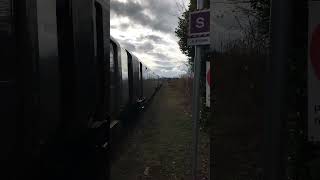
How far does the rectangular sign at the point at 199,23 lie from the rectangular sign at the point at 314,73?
14.9ft

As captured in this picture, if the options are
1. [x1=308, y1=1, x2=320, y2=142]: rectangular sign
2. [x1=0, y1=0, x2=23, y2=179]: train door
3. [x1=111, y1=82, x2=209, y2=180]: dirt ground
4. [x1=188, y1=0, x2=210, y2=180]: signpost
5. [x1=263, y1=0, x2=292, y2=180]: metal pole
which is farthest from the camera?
[x1=111, y1=82, x2=209, y2=180]: dirt ground

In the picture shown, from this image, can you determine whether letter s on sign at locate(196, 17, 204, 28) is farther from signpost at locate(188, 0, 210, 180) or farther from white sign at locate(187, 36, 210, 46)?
white sign at locate(187, 36, 210, 46)

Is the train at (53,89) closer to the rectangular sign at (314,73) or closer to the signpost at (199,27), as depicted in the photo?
the signpost at (199,27)

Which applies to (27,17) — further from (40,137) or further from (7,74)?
(40,137)

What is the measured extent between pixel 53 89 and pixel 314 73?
7.93 ft

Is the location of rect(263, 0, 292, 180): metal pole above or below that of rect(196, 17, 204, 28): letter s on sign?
below

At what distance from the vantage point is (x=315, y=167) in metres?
4.18

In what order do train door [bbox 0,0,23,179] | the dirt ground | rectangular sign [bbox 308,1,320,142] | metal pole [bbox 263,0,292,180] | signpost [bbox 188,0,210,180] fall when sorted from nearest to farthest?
metal pole [bbox 263,0,292,180], train door [bbox 0,0,23,179], rectangular sign [bbox 308,1,320,142], signpost [bbox 188,0,210,180], the dirt ground

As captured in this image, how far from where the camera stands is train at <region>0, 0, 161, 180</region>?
3.96m

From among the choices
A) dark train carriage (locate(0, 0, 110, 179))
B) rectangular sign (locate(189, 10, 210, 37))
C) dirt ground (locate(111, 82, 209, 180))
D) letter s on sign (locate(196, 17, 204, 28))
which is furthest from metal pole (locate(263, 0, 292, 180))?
dirt ground (locate(111, 82, 209, 180))

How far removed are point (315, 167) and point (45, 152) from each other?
2.70m

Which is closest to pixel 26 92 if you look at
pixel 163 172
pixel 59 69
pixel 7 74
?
pixel 7 74

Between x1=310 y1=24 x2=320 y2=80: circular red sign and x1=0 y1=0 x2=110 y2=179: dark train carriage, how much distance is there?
2243 mm

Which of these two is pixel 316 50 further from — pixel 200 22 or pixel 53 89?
pixel 200 22
